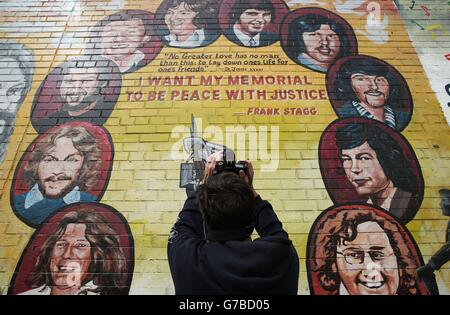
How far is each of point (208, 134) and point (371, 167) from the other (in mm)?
1616

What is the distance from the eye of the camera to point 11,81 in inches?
147

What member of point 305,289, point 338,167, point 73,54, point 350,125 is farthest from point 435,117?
point 73,54

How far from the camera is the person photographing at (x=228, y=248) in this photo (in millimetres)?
1362

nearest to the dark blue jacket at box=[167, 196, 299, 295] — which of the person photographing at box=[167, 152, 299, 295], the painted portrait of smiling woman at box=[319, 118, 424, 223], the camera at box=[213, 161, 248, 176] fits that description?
the person photographing at box=[167, 152, 299, 295]

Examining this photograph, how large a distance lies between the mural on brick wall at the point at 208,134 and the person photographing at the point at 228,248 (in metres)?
1.34

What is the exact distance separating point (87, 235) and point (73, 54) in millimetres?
2239

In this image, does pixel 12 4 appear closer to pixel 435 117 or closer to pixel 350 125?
pixel 350 125

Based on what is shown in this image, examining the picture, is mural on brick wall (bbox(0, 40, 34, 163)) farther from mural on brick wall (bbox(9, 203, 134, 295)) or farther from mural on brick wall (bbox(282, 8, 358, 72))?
mural on brick wall (bbox(282, 8, 358, 72))

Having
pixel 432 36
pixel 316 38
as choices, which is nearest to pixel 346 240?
pixel 316 38

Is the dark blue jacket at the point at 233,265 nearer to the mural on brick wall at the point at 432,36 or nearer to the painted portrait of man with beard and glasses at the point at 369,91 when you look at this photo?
the painted portrait of man with beard and glasses at the point at 369,91

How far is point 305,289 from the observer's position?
8.78ft

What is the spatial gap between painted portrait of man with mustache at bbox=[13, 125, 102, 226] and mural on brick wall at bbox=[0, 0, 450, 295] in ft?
0.04

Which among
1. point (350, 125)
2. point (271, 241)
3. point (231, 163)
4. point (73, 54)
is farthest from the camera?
point (73, 54)

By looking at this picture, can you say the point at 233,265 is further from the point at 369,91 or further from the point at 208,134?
the point at 369,91
